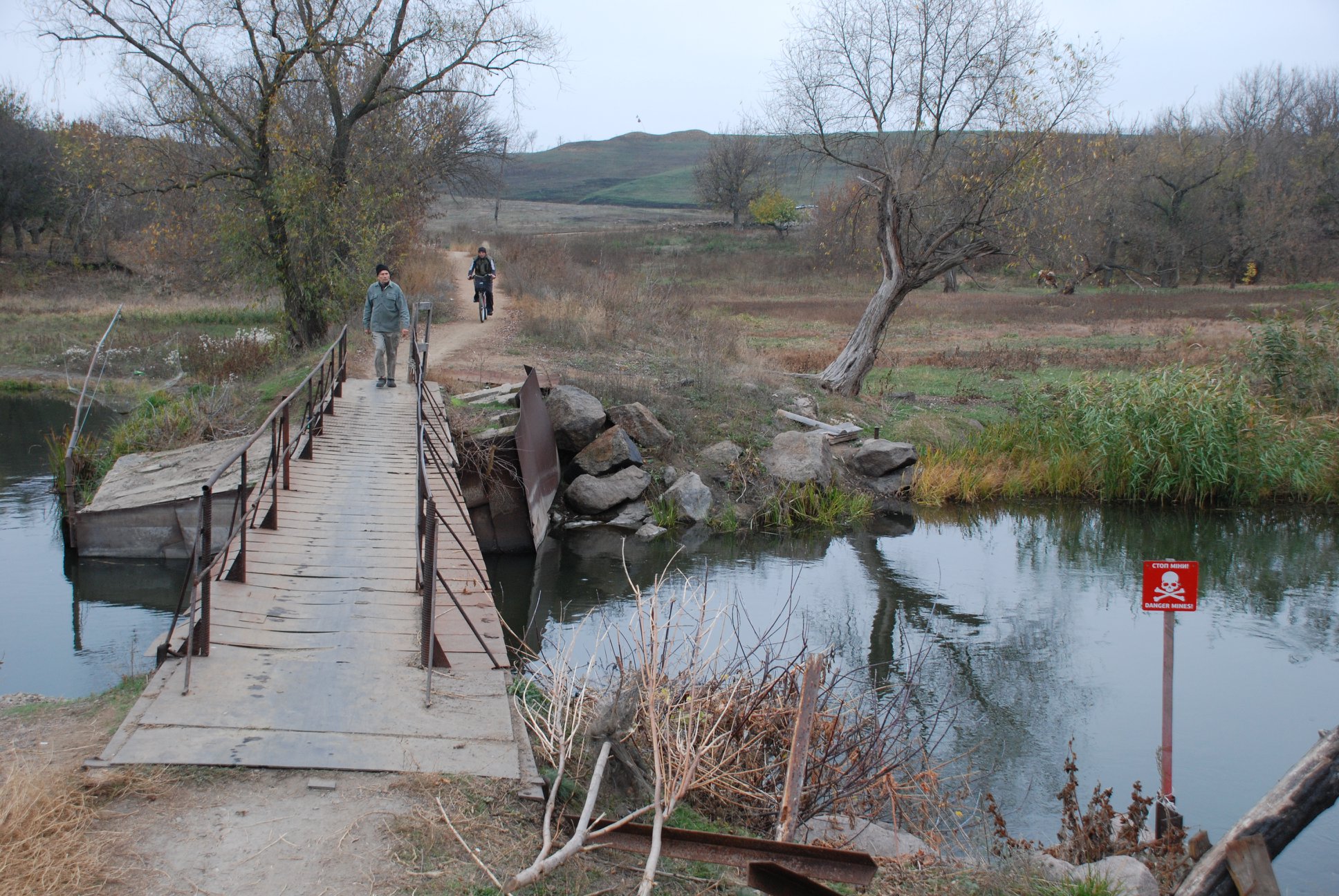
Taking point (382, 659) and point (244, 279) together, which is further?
point (244, 279)

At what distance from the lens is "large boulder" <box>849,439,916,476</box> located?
60.5 feet

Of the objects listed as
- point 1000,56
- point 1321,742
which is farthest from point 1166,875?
point 1000,56

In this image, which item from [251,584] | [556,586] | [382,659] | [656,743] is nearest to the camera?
[656,743]

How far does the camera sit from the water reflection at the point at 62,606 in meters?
10.3

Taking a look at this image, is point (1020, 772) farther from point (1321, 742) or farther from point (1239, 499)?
point (1239, 499)

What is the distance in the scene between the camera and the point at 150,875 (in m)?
3.97

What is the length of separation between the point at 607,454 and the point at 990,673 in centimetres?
820

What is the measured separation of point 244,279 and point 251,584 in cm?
1922

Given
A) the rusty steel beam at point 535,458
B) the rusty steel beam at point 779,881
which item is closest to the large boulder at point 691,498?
the rusty steel beam at point 535,458

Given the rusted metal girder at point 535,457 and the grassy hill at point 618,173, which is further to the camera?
the grassy hill at point 618,173

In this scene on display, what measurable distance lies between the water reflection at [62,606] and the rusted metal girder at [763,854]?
20.1 ft

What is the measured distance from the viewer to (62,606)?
1265 cm

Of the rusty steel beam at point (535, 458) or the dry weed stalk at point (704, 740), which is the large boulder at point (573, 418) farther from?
the dry weed stalk at point (704, 740)

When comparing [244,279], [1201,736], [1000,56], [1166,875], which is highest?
[1000,56]
